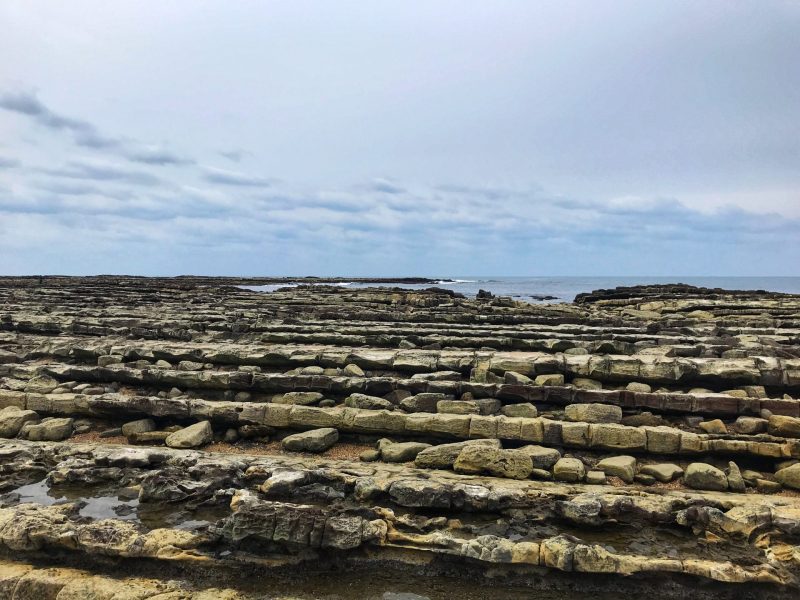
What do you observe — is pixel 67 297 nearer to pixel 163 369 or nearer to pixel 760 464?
pixel 163 369

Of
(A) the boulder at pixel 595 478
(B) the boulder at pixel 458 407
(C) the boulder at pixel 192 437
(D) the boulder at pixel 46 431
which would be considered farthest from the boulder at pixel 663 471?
(D) the boulder at pixel 46 431

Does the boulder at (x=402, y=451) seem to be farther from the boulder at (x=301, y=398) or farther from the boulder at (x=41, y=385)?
the boulder at (x=41, y=385)

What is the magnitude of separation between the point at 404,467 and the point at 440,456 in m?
0.50

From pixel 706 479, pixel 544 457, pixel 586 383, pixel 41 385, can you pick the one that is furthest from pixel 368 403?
pixel 41 385

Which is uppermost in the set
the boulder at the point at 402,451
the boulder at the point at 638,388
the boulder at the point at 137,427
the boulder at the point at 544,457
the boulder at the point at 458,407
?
the boulder at the point at 638,388

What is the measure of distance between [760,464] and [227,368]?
9.33 metres

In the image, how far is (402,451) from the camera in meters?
6.91

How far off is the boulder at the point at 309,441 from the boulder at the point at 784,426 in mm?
6300

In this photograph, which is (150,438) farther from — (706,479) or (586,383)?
(706,479)

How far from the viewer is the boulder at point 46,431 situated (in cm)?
788

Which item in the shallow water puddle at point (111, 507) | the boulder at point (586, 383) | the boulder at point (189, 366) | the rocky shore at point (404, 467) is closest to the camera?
the rocky shore at point (404, 467)

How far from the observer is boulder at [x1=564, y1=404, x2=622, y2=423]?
7.43 meters

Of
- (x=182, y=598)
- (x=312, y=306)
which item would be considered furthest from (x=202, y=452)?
(x=312, y=306)

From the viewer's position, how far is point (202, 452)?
6.98 metres
